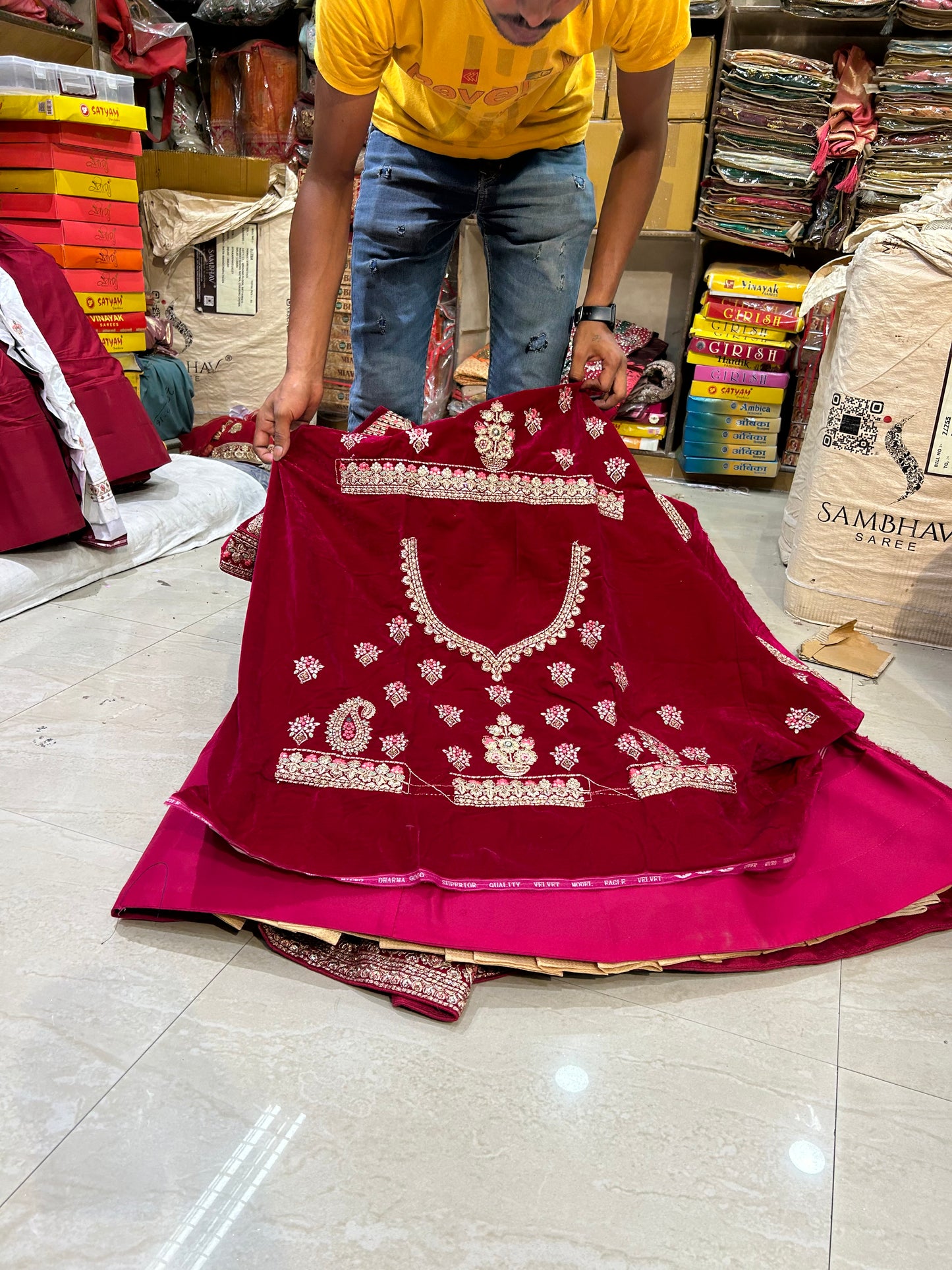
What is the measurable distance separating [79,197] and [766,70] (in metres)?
2.13

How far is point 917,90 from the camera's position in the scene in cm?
285

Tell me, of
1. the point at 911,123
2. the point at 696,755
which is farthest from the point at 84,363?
the point at 911,123

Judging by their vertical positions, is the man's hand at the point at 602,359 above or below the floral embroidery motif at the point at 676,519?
above

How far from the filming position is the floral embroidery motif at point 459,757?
1242mm

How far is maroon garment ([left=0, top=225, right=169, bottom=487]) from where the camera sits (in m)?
2.20

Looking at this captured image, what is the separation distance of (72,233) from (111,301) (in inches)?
8.1

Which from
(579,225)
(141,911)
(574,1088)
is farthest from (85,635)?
(574,1088)

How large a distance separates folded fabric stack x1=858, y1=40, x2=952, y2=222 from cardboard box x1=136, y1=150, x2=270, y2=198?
2.00 meters

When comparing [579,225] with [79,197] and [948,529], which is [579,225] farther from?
[79,197]

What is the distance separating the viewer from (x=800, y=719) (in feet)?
4.42

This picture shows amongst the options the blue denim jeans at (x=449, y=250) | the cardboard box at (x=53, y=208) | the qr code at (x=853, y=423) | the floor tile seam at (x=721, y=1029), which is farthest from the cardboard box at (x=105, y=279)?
the floor tile seam at (x=721, y=1029)

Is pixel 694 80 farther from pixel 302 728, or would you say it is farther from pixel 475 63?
pixel 302 728

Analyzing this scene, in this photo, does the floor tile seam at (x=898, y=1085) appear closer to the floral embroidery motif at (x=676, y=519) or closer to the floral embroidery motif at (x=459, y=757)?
the floral embroidery motif at (x=459, y=757)

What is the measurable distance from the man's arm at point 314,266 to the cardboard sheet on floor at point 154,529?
3.23ft
